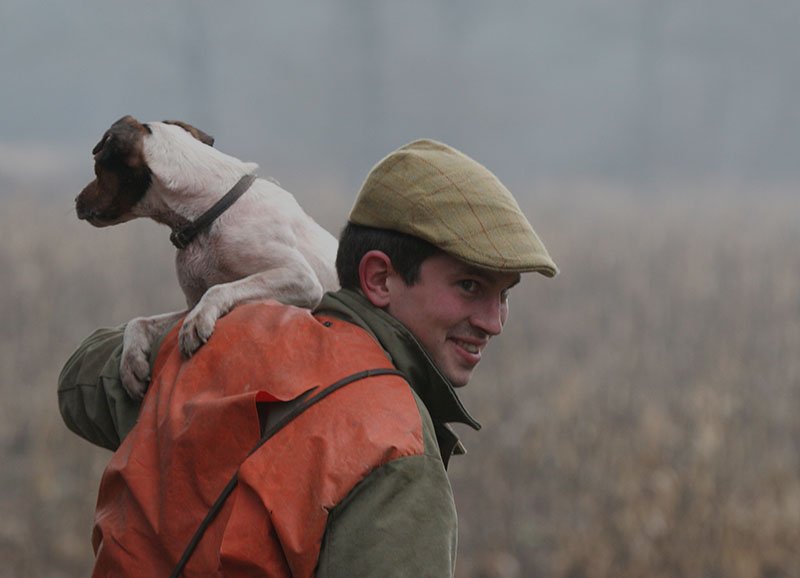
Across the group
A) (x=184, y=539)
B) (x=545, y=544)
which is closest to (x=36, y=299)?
(x=545, y=544)

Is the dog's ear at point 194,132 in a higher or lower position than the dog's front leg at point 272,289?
higher

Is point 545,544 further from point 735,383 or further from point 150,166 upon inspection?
point 150,166

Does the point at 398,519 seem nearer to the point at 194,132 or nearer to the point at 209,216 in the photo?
the point at 209,216

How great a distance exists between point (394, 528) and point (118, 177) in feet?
3.74

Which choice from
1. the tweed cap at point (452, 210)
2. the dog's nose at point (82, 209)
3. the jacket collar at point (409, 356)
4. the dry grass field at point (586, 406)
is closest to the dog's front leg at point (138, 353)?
the dog's nose at point (82, 209)

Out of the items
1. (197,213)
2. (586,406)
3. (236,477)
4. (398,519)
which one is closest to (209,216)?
(197,213)

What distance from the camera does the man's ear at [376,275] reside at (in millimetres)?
2033

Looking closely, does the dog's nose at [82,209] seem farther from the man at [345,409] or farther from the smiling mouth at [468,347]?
the smiling mouth at [468,347]

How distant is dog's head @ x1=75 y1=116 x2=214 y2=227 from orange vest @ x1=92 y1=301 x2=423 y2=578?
47 cm

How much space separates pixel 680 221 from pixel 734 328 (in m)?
3.56

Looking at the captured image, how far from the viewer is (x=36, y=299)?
Result: 332 inches

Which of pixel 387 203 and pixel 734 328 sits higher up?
pixel 387 203

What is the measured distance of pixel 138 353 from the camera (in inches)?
87.8

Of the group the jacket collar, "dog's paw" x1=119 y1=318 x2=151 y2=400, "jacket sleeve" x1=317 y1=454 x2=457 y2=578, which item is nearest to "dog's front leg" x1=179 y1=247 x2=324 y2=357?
"dog's paw" x1=119 y1=318 x2=151 y2=400
